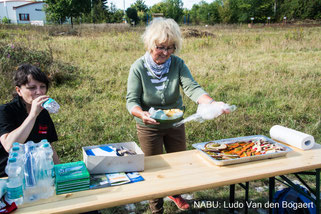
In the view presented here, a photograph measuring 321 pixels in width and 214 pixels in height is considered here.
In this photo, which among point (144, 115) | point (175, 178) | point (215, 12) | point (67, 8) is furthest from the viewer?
point (215, 12)

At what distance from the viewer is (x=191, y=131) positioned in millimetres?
4559

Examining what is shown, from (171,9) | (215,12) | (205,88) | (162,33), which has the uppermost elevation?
(171,9)

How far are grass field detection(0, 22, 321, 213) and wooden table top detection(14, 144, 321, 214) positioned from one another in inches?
41.2

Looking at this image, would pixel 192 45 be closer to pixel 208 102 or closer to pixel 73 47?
pixel 73 47

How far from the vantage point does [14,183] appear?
1490 mm

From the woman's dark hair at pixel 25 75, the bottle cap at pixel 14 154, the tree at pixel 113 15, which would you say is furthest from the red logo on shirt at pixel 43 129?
the tree at pixel 113 15

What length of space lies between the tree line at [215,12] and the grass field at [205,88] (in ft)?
64.3

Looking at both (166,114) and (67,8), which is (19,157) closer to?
(166,114)

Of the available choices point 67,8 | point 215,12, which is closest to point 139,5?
point 215,12

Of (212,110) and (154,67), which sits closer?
(212,110)

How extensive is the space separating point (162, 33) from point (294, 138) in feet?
4.87

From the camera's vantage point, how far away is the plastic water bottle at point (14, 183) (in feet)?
4.89

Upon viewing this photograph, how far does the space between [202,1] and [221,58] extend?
74.2 meters

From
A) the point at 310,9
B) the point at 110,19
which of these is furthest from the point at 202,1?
the point at 110,19
